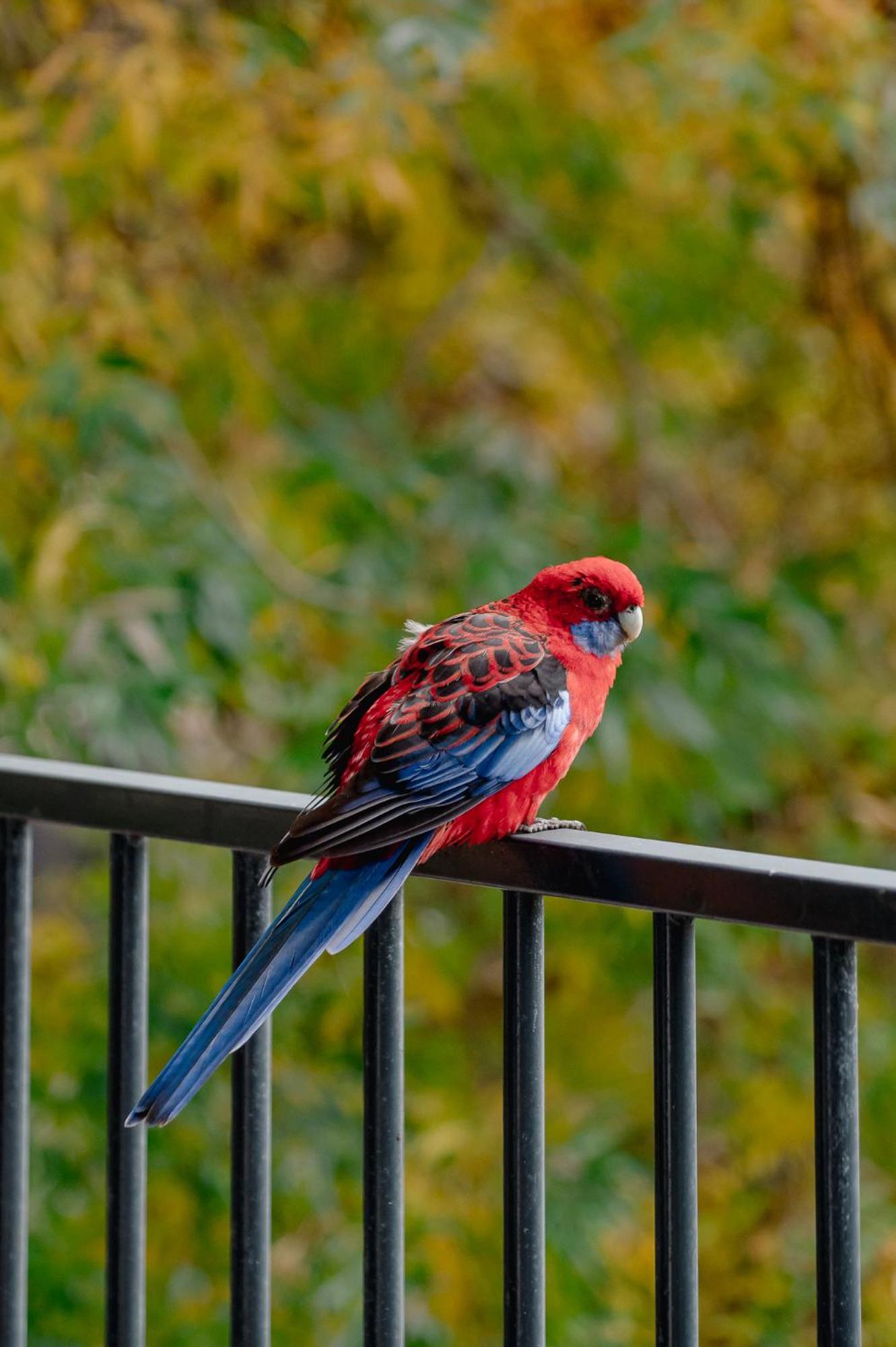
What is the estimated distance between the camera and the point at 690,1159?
100cm

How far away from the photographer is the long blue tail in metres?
1.04

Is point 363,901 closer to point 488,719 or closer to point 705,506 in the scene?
point 488,719

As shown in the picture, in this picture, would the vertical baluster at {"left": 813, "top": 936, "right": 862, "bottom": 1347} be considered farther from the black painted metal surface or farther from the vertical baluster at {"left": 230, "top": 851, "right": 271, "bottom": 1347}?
the black painted metal surface

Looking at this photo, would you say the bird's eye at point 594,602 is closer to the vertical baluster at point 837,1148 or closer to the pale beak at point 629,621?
the pale beak at point 629,621

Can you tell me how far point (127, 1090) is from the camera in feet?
4.10

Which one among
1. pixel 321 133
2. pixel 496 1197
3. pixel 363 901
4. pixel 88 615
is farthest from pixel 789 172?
pixel 363 901

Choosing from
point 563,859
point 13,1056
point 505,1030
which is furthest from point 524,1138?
point 13,1056

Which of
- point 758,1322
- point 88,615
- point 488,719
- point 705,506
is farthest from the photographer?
point 705,506

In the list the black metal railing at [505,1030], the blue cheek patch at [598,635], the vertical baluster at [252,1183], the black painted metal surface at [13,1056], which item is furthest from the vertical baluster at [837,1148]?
the black painted metal surface at [13,1056]

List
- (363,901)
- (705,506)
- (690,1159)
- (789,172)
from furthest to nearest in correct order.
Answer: (705,506), (789,172), (363,901), (690,1159)

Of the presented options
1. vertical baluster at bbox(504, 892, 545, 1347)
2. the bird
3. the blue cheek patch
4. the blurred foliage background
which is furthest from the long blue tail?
the blurred foliage background

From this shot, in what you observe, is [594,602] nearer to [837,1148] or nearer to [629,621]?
[629,621]

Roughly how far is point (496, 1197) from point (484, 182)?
2028mm

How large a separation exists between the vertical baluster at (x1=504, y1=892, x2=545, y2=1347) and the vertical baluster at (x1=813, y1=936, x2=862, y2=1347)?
0.66 ft
